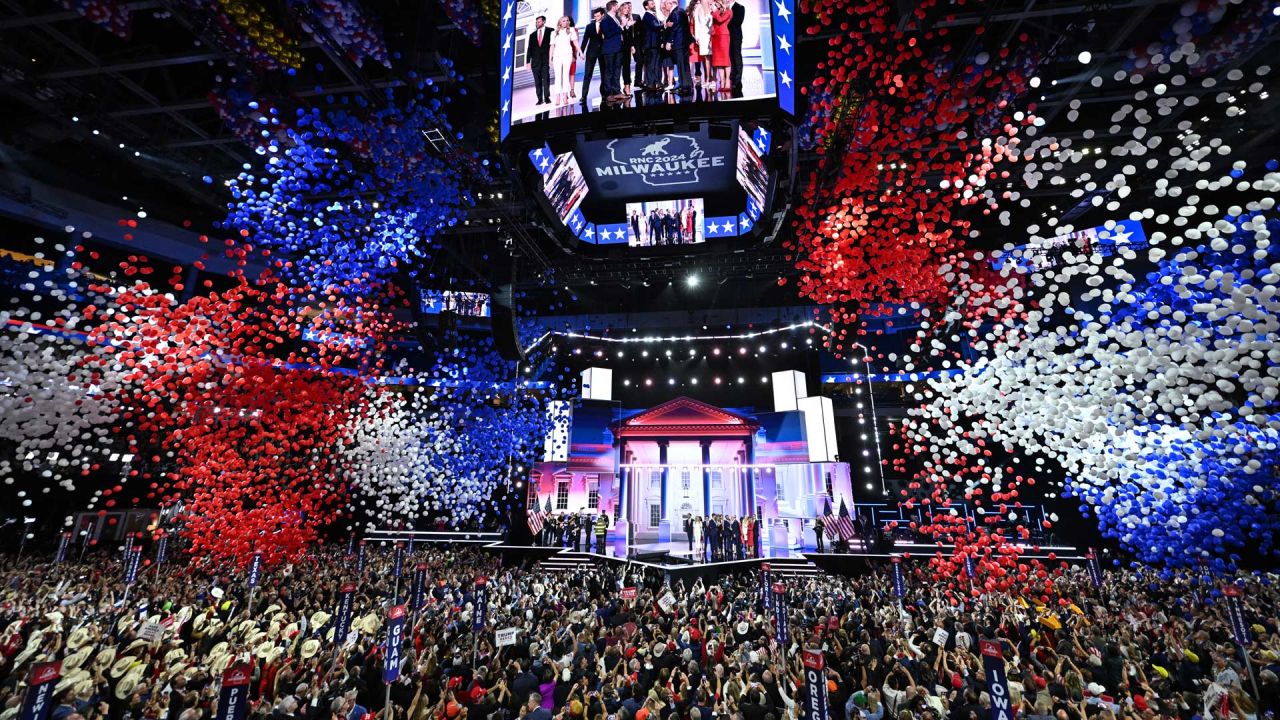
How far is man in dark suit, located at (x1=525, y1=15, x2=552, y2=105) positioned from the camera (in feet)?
17.9

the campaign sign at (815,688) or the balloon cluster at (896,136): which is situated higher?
the balloon cluster at (896,136)

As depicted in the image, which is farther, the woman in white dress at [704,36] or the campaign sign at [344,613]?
the campaign sign at [344,613]

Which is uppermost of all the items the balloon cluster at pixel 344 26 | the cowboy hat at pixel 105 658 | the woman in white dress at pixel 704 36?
the balloon cluster at pixel 344 26

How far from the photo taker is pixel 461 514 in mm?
16656

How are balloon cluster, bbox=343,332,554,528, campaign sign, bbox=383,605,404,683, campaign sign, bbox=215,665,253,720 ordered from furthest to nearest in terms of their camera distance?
balloon cluster, bbox=343,332,554,528
campaign sign, bbox=383,605,404,683
campaign sign, bbox=215,665,253,720

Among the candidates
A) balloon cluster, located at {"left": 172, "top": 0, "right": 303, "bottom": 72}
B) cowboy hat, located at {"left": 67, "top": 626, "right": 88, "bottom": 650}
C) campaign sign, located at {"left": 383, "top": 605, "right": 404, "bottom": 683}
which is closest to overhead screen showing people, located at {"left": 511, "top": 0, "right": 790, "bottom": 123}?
balloon cluster, located at {"left": 172, "top": 0, "right": 303, "bottom": 72}

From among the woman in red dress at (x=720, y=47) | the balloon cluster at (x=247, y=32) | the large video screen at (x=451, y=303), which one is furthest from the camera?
the large video screen at (x=451, y=303)

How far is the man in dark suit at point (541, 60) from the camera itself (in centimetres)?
547

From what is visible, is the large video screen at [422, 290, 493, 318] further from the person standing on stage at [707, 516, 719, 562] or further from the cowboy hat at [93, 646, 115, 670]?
the person standing on stage at [707, 516, 719, 562]

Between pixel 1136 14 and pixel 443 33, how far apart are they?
9.42m

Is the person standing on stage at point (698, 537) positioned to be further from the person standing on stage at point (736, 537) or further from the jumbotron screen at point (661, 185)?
the jumbotron screen at point (661, 185)

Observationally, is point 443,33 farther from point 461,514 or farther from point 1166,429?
point 461,514

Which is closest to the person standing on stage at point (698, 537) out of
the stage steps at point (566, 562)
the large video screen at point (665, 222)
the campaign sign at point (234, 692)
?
the stage steps at point (566, 562)

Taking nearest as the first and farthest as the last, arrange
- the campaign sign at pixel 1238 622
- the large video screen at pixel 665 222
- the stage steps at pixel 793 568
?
the campaign sign at pixel 1238 622 < the large video screen at pixel 665 222 < the stage steps at pixel 793 568
